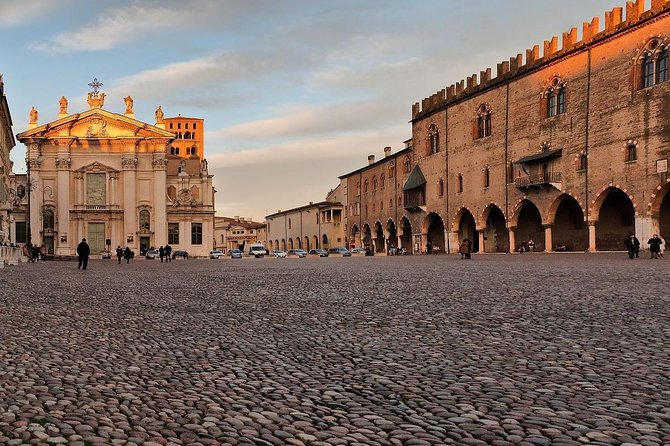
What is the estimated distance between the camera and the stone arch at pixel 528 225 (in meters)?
48.1

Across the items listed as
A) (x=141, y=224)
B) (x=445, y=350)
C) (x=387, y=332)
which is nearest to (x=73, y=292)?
(x=387, y=332)

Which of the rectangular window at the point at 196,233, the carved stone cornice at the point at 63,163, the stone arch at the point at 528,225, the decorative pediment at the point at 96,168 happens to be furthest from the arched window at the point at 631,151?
the carved stone cornice at the point at 63,163

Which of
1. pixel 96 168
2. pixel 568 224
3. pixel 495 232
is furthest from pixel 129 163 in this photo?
pixel 568 224

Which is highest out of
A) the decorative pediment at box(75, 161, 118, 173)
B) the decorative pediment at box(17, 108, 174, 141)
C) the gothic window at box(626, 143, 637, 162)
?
the decorative pediment at box(17, 108, 174, 141)

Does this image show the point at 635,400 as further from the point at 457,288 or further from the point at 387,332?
the point at 457,288

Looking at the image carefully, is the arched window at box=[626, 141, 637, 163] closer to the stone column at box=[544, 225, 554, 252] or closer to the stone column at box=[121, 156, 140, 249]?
the stone column at box=[544, 225, 554, 252]

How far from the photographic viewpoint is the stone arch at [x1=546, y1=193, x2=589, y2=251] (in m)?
44.0

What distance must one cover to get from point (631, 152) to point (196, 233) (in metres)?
45.0

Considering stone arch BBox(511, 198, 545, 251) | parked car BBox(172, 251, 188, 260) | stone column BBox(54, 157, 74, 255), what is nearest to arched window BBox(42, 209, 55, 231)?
stone column BBox(54, 157, 74, 255)

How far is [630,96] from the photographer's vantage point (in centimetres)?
3781

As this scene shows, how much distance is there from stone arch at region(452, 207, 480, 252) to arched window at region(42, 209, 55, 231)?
3796 centimetres

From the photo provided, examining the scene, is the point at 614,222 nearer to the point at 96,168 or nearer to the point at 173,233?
the point at 173,233

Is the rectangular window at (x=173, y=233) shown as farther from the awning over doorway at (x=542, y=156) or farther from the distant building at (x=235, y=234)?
the distant building at (x=235, y=234)

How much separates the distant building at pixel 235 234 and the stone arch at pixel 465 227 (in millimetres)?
82024
